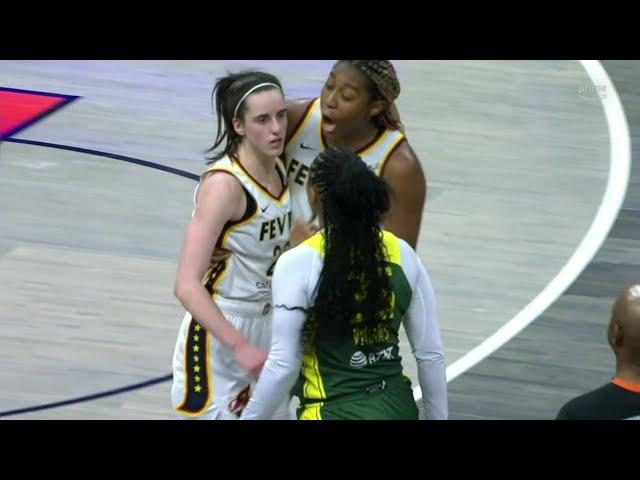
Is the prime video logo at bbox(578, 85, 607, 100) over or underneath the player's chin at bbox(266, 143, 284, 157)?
underneath

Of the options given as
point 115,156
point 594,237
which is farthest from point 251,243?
point 115,156

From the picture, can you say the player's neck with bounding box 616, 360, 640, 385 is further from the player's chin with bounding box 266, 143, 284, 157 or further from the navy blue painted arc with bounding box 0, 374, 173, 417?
the navy blue painted arc with bounding box 0, 374, 173, 417

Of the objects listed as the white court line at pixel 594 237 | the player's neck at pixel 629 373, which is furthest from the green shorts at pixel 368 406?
the white court line at pixel 594 237

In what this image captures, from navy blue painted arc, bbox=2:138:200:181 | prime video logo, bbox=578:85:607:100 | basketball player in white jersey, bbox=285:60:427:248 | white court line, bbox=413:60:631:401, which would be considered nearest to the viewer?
basketball player in white jersey, bbox=285:60:427:248

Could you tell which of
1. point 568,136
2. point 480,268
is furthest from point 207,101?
point 480,268

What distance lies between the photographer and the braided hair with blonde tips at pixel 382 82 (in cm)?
402

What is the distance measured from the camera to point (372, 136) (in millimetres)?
4090

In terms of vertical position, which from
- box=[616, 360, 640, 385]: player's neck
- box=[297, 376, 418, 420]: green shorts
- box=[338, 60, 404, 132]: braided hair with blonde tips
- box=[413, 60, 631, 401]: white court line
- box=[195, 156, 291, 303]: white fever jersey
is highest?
box=[338, 60, 404, 132]: braided hair with blonde tips

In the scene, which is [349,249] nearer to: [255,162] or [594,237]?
[255,162]

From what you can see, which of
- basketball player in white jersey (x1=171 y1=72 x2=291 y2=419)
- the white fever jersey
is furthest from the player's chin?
the white fever jersey

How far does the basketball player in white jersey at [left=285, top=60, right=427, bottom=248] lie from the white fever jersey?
0.37 ft

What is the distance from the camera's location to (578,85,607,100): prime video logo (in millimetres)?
10438

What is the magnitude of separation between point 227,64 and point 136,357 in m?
5.30
